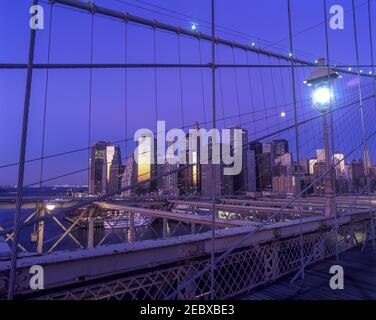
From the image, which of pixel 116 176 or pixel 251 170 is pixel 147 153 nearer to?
pixel 116 176

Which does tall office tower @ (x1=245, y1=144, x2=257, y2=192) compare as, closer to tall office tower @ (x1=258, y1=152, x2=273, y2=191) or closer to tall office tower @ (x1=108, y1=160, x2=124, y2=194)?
tall office tower @ (x1=258, y1=152, x2=273, y2=191)

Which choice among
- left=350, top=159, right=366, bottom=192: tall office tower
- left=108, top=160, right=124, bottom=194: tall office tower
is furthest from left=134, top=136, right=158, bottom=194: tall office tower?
left=350, top=159, right=366, bottom=192: tall office tower

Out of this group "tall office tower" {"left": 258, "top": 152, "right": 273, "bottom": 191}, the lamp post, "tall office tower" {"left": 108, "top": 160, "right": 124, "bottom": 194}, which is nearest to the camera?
the lamp post

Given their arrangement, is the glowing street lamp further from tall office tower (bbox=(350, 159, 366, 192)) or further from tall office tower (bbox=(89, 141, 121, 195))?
tall office tower (bbox=(350, 159, 366, 192))

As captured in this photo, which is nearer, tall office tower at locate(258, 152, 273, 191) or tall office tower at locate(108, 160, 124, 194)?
tall office tower at locate(108, 160, 124, 194)

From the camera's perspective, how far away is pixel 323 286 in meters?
3.70

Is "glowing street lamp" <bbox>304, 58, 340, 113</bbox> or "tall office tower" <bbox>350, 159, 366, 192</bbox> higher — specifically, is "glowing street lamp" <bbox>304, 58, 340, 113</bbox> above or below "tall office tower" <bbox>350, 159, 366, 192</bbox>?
above

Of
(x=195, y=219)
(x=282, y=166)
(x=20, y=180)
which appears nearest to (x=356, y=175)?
(x=282, y=166)

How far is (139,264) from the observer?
10.1 ft

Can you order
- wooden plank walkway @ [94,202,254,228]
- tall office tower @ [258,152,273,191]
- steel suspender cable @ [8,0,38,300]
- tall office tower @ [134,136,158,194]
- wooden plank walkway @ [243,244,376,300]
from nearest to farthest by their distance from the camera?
steel suspender cable @ [8,0,38,300] < wooden plank walkway @ [243,244,376,300] < tall office tower @ [134,136,158,194] < wooden plank walkway @ [94,202,254,228] < tall office tower @ [258,152,273,191]

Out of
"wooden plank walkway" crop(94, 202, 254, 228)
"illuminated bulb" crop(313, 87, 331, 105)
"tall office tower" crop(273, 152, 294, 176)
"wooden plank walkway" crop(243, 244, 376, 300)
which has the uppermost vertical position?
"illuminated bulb" crop(313, 87, 331, 105)

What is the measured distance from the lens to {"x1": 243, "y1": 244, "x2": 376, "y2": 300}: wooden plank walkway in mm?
3367

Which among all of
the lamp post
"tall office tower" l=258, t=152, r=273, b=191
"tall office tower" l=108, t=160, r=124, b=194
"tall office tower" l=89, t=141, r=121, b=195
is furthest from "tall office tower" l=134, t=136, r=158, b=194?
"tall office tower" l=258, t=152, r=273, b=191

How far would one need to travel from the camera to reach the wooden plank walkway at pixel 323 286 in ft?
11.0
